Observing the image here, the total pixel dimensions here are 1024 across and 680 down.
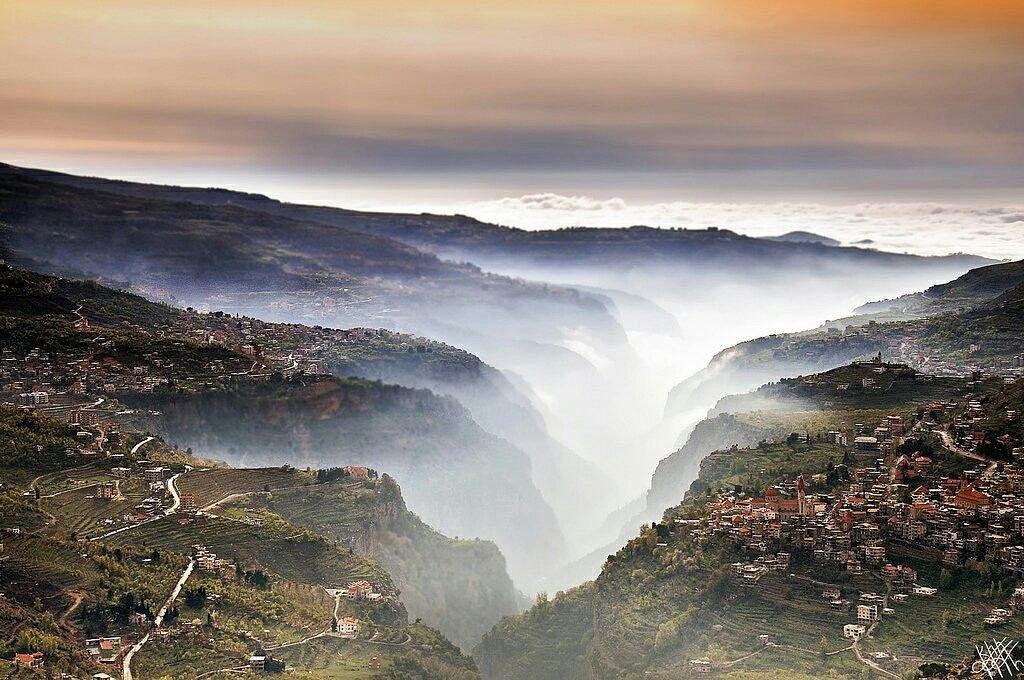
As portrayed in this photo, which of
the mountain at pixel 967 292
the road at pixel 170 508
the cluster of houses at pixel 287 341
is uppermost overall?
the mountain at pixel 967 292

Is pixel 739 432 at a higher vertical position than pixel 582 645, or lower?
higher

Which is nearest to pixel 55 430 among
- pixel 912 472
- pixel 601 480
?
pixel 912 472

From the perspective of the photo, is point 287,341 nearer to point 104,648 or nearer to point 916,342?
point 916,342

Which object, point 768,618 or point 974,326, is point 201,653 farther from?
point 974,326

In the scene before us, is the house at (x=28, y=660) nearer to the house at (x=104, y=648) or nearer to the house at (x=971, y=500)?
the house at (x=104, y=648)

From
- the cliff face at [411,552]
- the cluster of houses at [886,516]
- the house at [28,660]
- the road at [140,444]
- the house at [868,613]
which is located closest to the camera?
the house at [28,660]

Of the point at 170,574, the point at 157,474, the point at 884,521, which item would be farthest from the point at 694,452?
the point at 170,574

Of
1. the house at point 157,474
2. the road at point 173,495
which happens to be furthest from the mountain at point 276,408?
the road at point 173,495
